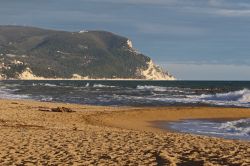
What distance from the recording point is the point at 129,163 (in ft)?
41.0

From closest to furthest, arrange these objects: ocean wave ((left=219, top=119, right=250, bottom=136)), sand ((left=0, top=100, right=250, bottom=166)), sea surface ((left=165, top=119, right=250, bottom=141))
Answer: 1. sand ((left=0, top=100, right=250, bottom=166))
2. sea surface ((left=165, top=119, right=250, bottom=141))
3. ocean wave ((left=219, top=119, right=250, bottom=136))

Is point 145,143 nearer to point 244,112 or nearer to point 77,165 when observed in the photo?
point 77,165

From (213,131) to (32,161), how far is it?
40.1 feet

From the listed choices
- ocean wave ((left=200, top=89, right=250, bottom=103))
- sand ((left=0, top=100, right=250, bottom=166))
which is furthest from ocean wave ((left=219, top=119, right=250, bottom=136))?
ocean wave ((left=200, top=89, right=250, bottom=103))

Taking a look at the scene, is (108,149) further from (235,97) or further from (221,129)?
(235,97)

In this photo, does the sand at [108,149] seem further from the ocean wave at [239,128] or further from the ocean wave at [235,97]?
the ocean wave at [235,97]

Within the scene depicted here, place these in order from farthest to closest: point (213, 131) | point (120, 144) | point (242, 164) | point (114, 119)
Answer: point (114, 119) → point (213, 131) → point (120, 144) → point (242, 164)

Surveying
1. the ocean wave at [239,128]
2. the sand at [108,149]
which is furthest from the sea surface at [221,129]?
the sand at [108,149]

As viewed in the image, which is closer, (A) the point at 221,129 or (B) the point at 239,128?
(B) the point at 239,128

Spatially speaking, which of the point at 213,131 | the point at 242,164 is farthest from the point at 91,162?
the point at 213,131

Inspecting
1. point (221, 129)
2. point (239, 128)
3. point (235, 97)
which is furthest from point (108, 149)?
point (235, 97)

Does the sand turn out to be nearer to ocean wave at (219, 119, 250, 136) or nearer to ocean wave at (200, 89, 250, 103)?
ocean wave at (219, 119, 250, 136)

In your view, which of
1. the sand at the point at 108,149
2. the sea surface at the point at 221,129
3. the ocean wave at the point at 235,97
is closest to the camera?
the sand at the point at 108,149

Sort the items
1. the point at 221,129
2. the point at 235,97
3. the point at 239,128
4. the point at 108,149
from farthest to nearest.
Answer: the point at 235,97, the point at 221,129, the point at 239,128, the point at 108,149
